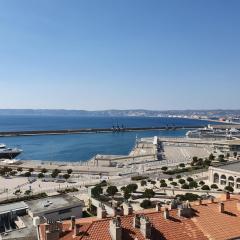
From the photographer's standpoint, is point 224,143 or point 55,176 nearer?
point 55,176

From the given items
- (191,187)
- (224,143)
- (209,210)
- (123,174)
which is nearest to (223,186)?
(191,187)

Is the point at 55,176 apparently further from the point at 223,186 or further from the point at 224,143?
the point at 224,143

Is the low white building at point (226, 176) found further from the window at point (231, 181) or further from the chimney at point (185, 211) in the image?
the chimney at point (185, 211)

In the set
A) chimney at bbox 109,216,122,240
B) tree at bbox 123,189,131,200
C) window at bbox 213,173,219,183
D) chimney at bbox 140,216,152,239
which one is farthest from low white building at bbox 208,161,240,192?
chimney at bbox 109,216,122,240

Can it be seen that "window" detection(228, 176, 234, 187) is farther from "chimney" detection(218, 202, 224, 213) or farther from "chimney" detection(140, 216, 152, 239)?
"chimney" detection(140, 216, 152, 239)

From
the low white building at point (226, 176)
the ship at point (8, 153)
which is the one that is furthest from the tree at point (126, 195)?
the ship at point (8, 153)

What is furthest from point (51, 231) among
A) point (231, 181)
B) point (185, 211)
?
point (231, 181)

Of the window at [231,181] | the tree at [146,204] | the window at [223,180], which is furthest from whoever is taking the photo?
the window at [223,180]
